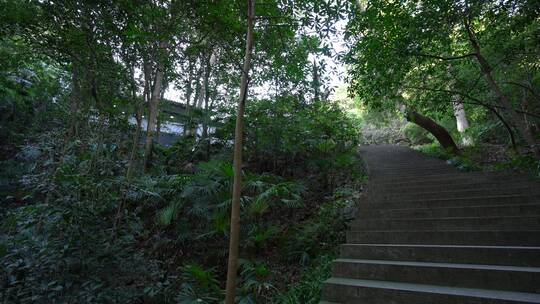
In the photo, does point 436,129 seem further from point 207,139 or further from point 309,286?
point 309,286

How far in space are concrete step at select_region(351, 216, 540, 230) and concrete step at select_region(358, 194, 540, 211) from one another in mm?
637

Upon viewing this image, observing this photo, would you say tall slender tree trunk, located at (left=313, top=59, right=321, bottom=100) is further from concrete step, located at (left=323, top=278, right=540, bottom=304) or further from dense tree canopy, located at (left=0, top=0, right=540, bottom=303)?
concrete step, located at (left=323, top=278, right=540, bottom=304)

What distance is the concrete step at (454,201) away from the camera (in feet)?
13.7

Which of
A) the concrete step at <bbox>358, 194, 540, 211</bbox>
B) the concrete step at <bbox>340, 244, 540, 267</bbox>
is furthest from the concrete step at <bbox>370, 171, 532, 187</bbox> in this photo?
the concrete step at <bbox>340, 244, 540, 267</bbox>

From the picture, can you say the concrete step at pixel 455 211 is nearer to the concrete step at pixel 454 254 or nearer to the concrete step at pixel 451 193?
the concrete step at pixel 451 193

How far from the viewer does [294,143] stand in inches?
283

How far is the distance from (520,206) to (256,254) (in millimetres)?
4225

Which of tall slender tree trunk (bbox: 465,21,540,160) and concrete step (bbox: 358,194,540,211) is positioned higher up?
tall slender tree trunk (bbox: 465,21,540,160)

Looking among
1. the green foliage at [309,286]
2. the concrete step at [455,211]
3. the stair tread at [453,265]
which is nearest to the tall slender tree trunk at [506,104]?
the concrete step at [455,211]

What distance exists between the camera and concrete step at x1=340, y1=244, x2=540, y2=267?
9.43ft

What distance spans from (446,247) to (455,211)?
1.21 meters

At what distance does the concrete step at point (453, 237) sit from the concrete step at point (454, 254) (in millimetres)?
309

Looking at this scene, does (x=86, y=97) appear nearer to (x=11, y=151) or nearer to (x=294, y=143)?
(x=294, y=143)

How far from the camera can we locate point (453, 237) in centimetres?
354
